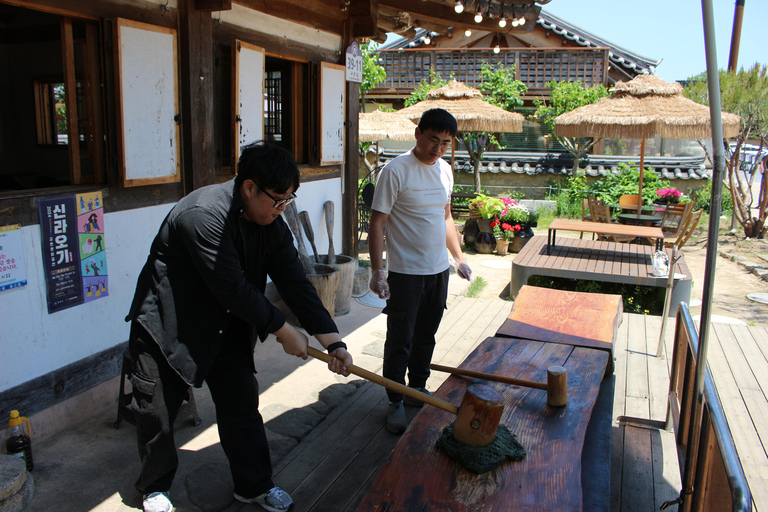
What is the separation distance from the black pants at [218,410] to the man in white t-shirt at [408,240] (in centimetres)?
102

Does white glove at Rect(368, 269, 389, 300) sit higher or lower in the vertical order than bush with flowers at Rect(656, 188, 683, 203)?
lower

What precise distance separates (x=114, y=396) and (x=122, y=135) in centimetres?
166

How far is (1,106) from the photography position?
757cm

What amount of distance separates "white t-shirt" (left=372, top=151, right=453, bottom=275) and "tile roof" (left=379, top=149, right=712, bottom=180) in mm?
11908

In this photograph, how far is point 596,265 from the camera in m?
6.98

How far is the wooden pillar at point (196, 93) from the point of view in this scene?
413 cm

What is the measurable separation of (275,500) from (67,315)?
175cm

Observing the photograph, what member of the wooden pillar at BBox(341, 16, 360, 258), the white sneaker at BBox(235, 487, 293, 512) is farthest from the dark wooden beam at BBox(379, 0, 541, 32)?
the white sneaker at BBox(235, 487, 293, 512)

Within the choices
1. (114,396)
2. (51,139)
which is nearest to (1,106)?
(51,139)

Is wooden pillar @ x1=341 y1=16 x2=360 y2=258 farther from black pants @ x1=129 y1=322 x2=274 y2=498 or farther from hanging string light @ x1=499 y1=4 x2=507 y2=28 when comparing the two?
black pants @ x1=129 y1=322 x2=274 y2=498

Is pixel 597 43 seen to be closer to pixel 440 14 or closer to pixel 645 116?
pixel 645 116

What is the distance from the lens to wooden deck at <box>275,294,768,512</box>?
2.96m

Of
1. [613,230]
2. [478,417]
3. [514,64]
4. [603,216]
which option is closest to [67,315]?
[478,417]

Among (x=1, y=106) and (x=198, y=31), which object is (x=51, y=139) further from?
(x=198, y=31)
